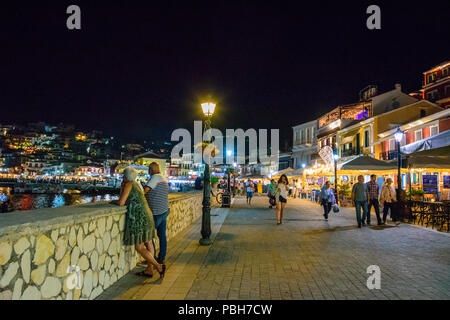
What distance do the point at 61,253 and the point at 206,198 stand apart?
5.04 meters

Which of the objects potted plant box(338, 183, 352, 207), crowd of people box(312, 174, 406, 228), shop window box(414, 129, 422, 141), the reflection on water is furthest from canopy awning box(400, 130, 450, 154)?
the reflection on water

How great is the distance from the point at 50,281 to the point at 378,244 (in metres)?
7.08

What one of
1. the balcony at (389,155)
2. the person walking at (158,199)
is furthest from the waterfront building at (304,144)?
the person walking at (158,199)

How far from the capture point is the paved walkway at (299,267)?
4.27m

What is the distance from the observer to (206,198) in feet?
26.3

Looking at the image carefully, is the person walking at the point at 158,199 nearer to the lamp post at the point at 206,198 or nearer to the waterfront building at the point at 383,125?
the lamp post at the point at 206,198

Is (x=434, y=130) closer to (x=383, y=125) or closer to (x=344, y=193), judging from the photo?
(x=383, y=125)

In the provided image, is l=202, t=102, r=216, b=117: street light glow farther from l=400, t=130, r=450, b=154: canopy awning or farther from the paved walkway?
l=400, t=130, r=450, b=154: canopy awning

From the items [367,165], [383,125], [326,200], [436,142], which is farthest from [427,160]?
[383,125]

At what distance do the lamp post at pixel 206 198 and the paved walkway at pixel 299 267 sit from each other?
0.94ft

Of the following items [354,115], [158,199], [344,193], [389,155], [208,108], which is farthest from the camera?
[354,115]

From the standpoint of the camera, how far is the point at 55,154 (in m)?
151

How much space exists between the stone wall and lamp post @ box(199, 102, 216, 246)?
281cm

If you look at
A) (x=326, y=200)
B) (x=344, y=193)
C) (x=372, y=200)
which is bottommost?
(x=344, y=193)
